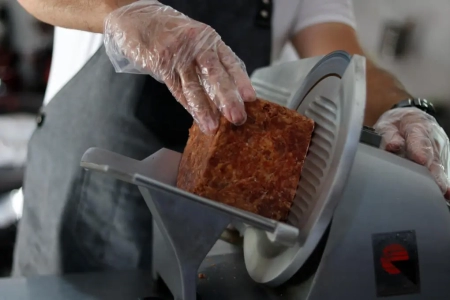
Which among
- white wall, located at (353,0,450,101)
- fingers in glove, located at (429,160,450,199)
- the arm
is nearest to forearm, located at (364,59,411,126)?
the arm

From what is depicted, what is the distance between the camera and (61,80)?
129 centimetres

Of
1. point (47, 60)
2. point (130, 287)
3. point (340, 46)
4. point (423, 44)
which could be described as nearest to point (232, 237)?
point (130, 287)

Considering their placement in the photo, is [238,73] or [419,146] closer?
[238,73]

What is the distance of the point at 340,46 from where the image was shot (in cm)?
131

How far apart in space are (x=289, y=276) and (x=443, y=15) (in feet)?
4.07

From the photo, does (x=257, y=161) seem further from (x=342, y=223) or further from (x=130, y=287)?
(x=130, y=287)

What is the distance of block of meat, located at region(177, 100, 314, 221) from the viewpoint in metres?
0.72

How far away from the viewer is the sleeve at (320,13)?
1.32m

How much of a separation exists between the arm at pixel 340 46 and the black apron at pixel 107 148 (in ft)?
0.75

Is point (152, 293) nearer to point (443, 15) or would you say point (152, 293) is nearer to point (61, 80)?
point (61, 80)

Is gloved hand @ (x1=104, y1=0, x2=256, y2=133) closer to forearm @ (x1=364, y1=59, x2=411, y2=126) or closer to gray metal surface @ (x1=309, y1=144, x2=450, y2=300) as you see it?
gray metal surface @ (x1=309, y1=144, x2=450, y2=300)

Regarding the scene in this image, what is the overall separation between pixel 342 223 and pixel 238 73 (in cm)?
24

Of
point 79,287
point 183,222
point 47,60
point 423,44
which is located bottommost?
point 47,60

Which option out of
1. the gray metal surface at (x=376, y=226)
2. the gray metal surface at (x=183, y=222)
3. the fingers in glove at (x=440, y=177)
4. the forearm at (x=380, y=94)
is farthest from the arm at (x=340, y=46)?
the gray metal surface at (x=183, y=222)
